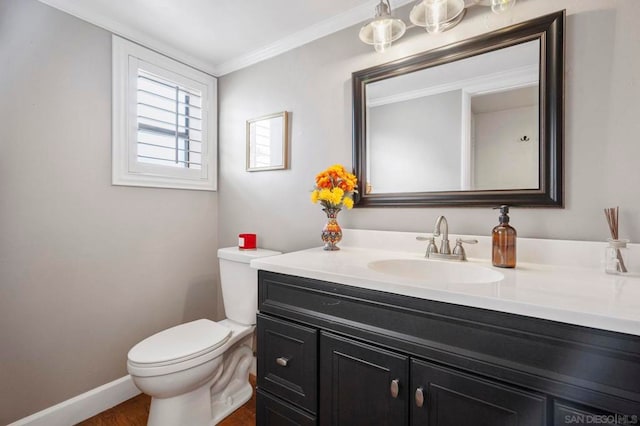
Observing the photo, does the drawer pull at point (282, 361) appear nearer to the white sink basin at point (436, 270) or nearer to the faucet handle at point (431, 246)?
the white sink basin at point (436, 270)

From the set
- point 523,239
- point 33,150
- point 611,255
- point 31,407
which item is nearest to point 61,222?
point 33,150

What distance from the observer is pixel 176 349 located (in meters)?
1.32

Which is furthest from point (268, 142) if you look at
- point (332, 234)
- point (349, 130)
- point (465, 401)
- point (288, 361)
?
point (465, 401)

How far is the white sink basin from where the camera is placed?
1.09m

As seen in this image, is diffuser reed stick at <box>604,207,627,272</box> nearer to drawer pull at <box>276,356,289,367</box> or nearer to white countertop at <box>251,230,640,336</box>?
white countertop at <box>251,230,640,336</box>

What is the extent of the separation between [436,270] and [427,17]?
1.04 metres

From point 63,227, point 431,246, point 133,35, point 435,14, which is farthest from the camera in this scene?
point 133,35

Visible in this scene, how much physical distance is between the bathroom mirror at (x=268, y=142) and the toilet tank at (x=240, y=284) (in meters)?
0.59

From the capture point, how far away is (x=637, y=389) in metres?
0.58

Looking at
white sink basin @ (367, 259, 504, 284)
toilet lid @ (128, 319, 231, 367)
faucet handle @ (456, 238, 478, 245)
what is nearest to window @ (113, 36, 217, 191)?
toilet lid @ (128, 319, 231, 367)

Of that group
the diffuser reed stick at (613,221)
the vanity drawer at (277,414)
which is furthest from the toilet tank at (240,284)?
the diffuser reed stick at (613,221)

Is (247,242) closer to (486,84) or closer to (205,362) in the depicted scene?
(205,362)

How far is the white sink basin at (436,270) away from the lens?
1086mm

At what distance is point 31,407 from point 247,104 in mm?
2018
